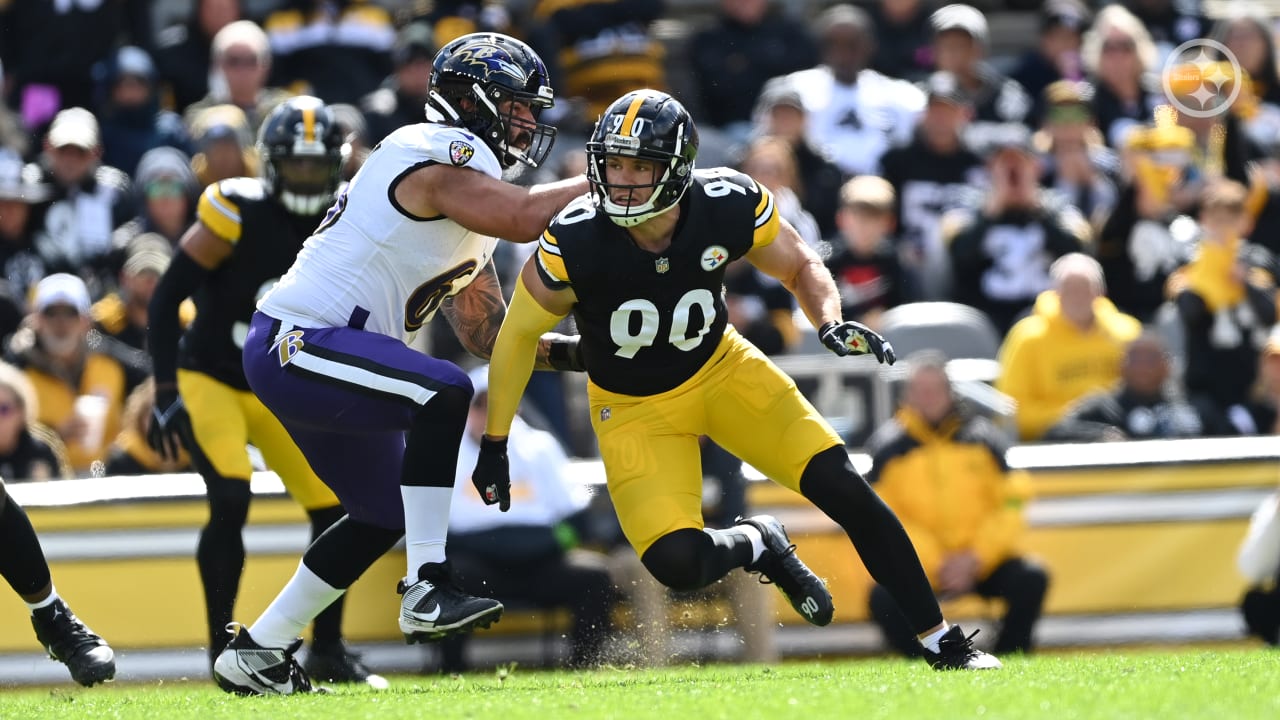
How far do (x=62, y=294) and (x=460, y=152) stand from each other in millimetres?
4479

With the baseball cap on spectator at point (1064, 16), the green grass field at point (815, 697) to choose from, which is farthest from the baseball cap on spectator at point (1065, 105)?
the green grass field at point (815, 697)

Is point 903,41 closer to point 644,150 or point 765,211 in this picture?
point 765,211

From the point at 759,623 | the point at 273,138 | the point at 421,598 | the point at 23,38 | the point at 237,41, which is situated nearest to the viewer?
the point at 421,598

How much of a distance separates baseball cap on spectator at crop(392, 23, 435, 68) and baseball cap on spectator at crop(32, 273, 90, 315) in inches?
95.0

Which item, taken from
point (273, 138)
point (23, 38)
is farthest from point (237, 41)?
point (273, 138)

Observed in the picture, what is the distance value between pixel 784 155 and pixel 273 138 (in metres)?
3.84

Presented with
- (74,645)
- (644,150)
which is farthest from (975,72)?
(74,645)

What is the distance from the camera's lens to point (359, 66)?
1212cm

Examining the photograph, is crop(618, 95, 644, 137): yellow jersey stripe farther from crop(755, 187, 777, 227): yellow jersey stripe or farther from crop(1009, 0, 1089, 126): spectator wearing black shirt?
crop(1009, 0, 1089, 126): spectator wearing black shirt

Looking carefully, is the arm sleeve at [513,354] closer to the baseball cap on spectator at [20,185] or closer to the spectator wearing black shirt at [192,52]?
the baseball cap on spectator at [20,185]

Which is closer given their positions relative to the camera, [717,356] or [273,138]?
[717,356]

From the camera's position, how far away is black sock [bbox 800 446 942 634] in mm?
6395

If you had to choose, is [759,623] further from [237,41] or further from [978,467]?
[237,41]

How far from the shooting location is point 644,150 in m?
6.14
